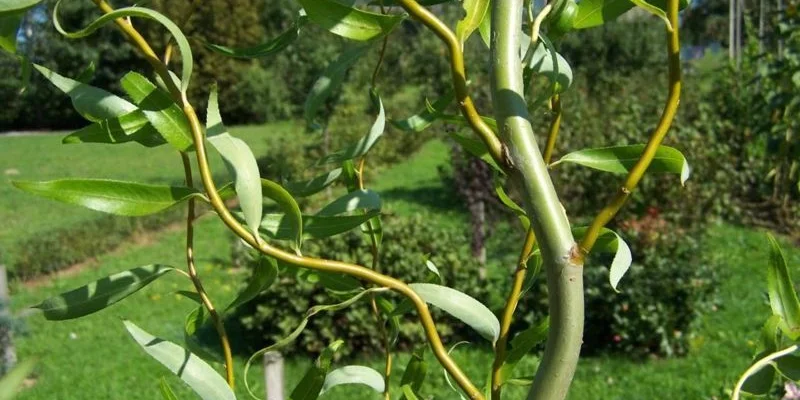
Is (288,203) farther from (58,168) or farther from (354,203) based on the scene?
(58,168)

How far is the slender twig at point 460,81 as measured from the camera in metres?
0.38

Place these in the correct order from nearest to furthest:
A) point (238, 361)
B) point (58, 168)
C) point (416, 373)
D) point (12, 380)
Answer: point (12, 380) < point (416, 373) < point (238, 361) < point (58, 168)

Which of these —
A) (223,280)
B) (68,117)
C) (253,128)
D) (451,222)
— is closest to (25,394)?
(223,280)

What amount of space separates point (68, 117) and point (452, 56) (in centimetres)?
2346

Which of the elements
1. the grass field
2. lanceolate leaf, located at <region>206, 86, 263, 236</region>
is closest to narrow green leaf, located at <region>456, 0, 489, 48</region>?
lanceolate leaf, located at <region>206, 86, 263, 236</region>

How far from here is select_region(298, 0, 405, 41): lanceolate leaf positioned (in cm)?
39

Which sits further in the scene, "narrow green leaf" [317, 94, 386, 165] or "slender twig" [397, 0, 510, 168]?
"narrow green leaf" [317, 94, 386, 165]

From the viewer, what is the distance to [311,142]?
10375mm

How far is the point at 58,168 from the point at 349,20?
14240mm

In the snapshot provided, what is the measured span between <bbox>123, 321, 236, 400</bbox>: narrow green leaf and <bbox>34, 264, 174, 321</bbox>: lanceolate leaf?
0.07ft

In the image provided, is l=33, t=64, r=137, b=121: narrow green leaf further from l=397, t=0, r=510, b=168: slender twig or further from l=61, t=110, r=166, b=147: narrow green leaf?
l=397, t=0, r=510, b=168: slender twig

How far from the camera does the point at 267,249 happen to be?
0.36 meters

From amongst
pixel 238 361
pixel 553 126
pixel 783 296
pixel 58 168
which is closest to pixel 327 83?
pixel 553 126

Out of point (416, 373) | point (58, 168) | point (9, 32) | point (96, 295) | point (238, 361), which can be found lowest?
point (58, 168)
